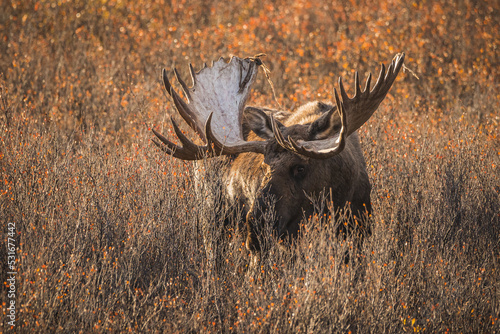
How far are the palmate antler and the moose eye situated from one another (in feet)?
0.58

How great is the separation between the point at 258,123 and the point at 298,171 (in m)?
0.84

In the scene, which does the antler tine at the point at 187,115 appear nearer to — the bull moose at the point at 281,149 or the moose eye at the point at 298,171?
the bull moose at the point at 281,149

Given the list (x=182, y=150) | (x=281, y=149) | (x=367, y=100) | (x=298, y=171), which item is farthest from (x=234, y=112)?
(x=367, y=100)

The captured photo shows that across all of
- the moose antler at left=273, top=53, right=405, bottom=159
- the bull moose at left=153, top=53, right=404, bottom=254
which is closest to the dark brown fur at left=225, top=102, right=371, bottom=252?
the bull moose at left=153, top=53, right=404, bottom=254

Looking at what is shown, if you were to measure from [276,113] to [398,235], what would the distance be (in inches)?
75.8

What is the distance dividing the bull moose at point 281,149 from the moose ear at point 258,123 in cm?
1

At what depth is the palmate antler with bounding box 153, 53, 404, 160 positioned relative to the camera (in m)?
4.06

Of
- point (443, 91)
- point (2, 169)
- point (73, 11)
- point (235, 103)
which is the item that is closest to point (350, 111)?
point (235, 103)

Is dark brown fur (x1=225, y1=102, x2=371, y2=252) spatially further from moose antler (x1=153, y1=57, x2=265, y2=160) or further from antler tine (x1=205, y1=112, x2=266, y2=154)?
moose antler (x1=153, y1=57, x2=265, y2=160)

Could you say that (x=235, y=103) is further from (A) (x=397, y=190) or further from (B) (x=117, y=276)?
(B) (x=117, y=276)

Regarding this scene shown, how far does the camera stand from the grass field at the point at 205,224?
335cm

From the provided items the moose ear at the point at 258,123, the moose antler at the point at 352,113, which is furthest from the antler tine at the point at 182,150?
the moose antler at the point at 352,113

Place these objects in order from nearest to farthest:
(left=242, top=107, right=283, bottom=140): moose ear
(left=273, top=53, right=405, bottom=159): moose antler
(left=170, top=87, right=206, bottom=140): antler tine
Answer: (left=273, top=53, right=405, bottom=159): moose antler
(left=170, top=87, right=206, bottom=140): antler tine
(left=242, top=107, right=283, bottom=140): moose ear

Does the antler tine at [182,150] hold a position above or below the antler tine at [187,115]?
below
